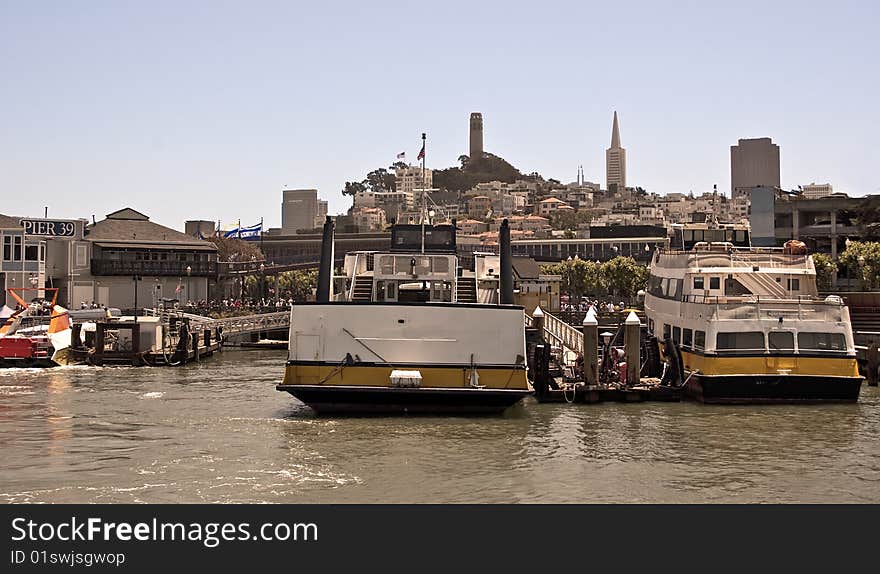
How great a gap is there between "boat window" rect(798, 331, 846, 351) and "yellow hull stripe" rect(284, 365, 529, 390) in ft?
35.3

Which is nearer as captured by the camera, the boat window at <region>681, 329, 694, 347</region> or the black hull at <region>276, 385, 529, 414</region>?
the black hull at <region>276, 385, 529, 414</region>

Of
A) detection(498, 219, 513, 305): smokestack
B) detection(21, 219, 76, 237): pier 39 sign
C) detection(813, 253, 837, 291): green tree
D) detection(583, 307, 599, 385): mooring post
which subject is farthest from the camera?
detection(813, 253, 837, 291): green tree

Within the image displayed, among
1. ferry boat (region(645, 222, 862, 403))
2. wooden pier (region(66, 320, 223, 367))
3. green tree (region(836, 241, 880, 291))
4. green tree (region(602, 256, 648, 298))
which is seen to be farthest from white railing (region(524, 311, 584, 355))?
green tree (region(602, 256, 648, 298))

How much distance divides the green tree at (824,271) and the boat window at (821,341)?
152 ft

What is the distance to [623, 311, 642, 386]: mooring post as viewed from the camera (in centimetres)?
3750

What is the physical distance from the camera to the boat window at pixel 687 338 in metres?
38.2

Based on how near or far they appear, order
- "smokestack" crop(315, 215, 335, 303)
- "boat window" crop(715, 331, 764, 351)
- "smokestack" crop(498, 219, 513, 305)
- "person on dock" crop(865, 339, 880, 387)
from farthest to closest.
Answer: "person on dock" crop(865, 339, 880, 387)
"smokestack" crop(315, 215, 335, 303)
"boat window" crop(715, 331, 764, 351)
"smokestack" crop(498, 219, 513, 305)

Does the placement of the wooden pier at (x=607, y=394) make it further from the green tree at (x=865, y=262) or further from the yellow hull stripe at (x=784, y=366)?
the green tree at (x=865, y=262)

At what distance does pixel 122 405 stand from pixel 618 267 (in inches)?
2740

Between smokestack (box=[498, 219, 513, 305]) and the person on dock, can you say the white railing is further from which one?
the person on dock

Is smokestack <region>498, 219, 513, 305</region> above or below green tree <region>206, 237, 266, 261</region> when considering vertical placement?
below
